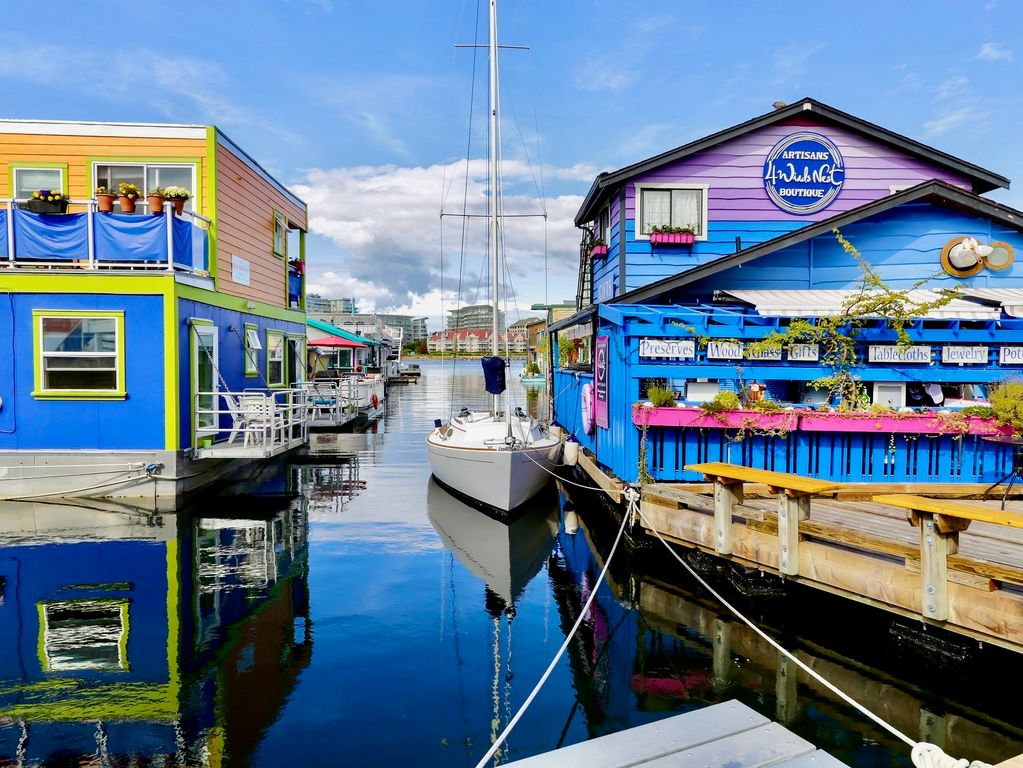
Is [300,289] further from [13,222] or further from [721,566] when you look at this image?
[721,566]

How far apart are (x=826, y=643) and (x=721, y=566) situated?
7.54ft

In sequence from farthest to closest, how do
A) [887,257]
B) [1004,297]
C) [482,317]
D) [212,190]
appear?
[482,317]
[212,190]
[887,257]
[1004,297]

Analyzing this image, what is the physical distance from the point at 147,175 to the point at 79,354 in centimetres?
464

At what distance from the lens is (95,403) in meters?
13.8

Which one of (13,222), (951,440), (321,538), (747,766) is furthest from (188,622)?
(951,440)

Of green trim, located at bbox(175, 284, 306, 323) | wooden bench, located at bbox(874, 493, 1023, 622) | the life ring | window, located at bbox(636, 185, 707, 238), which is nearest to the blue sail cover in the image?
the life ring

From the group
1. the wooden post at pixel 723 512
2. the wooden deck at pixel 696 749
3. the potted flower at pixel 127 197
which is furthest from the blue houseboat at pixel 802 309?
the potted flower at pixel 127 197

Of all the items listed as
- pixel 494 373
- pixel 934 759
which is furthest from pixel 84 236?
pixel 934 759

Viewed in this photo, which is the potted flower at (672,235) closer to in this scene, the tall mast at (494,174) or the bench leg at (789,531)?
the tall mast at (494,174)

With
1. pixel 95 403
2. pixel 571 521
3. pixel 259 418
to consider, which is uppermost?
pixel 95 403

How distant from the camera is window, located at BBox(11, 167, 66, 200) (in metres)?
16.0

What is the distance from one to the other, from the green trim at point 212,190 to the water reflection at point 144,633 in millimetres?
6019

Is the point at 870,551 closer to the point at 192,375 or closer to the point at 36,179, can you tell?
the point at 192,375

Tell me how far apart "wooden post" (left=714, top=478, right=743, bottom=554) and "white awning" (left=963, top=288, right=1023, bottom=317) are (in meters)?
7.14
